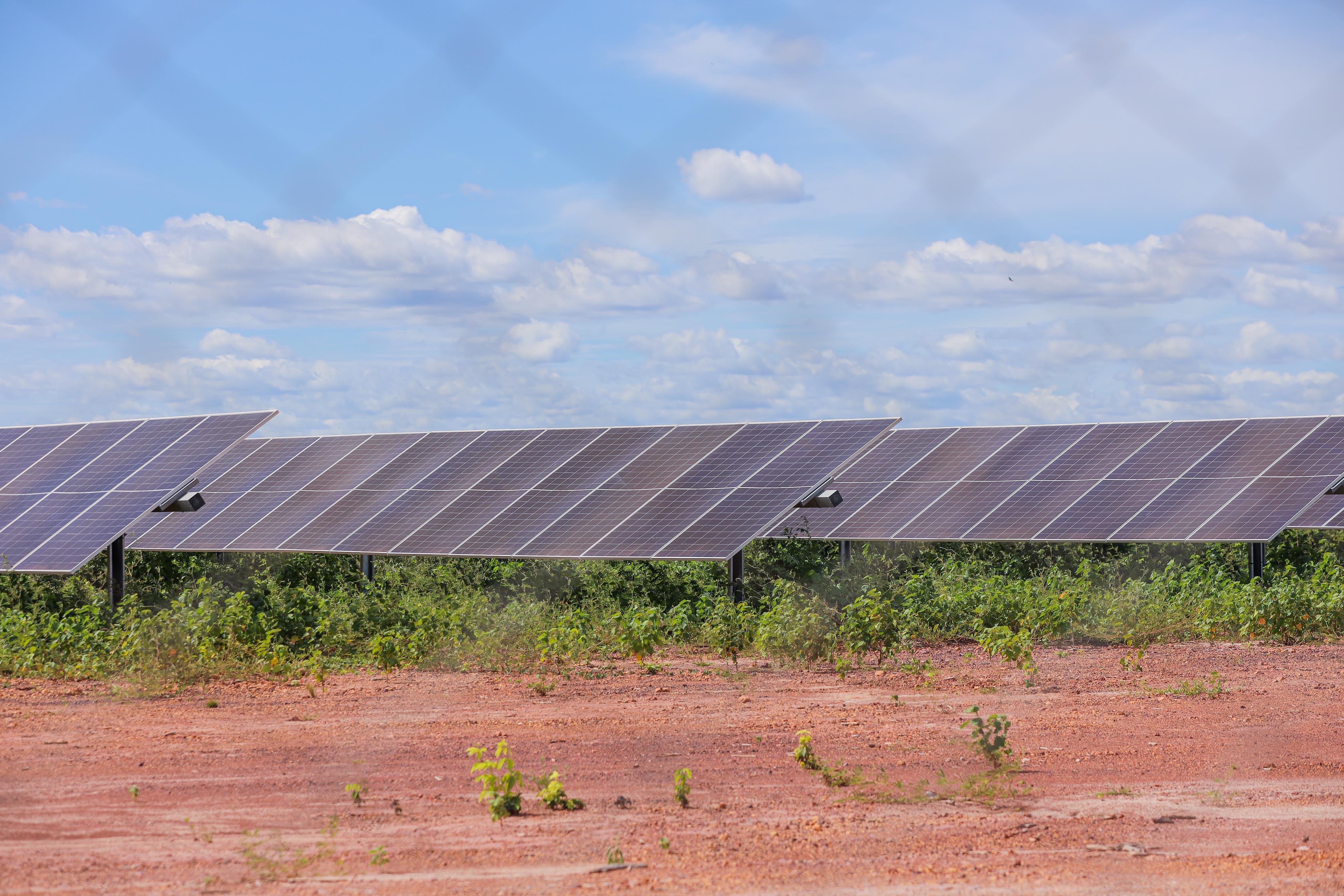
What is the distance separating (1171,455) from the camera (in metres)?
21.2

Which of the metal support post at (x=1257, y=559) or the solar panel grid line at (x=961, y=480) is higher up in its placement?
Answer: the solar panel grid line at (x=961, y=480)

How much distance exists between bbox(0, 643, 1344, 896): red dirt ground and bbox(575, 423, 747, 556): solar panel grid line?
11.2 feet

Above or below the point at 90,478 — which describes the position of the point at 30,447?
above

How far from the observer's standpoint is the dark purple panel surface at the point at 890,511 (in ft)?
68.0

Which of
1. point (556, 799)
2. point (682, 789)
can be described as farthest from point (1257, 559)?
point (556, 799)

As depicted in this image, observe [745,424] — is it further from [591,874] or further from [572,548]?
[591,874]

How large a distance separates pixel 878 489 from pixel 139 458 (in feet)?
40.7

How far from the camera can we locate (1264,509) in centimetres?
1825

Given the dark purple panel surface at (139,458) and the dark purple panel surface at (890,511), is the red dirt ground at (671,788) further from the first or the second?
the dark purple panel surface at (890,511)

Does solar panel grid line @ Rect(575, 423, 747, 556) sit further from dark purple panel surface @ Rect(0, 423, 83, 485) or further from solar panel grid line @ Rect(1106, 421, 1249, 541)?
dark purple panel surface @ Rect(0, 423, 83, 485)

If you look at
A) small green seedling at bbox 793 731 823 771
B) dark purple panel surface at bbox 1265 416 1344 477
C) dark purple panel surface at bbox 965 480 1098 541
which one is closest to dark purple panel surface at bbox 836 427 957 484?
dark purple panel surface at bbox 965 480 1098 541

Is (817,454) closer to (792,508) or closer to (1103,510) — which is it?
(792,508)

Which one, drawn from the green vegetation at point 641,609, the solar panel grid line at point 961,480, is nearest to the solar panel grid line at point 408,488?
the green vegetation at point 641,609

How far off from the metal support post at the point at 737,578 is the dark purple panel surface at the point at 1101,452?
732cm
